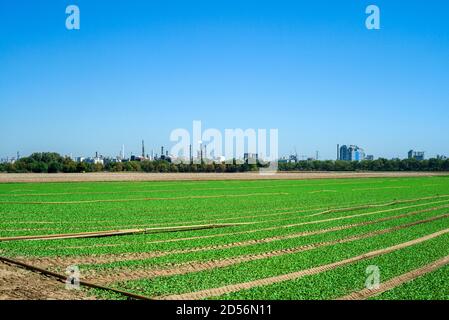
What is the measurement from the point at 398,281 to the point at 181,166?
12860cm

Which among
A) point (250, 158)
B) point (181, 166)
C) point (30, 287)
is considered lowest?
point (30, 287)

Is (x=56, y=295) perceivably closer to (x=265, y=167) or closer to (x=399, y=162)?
(x=265, y=167)

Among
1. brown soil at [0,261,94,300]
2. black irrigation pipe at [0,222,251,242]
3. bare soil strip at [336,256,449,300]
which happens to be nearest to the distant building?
black irrigation pipe at [0,222,251,242]

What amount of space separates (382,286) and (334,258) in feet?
10.4

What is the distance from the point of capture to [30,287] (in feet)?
35.3

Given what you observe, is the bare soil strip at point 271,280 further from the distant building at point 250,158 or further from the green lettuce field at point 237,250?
the distant building at point 250,158

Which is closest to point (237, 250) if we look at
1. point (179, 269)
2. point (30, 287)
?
point (179, 269)

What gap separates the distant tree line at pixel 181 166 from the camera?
118 m

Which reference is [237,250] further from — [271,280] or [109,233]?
[109,233]

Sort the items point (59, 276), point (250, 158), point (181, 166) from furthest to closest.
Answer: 1. point (250, 158)
2. point (181, 166)
3. point (59, 276)

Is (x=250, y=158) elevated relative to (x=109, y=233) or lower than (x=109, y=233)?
elevated

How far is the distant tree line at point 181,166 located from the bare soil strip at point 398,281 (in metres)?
113
